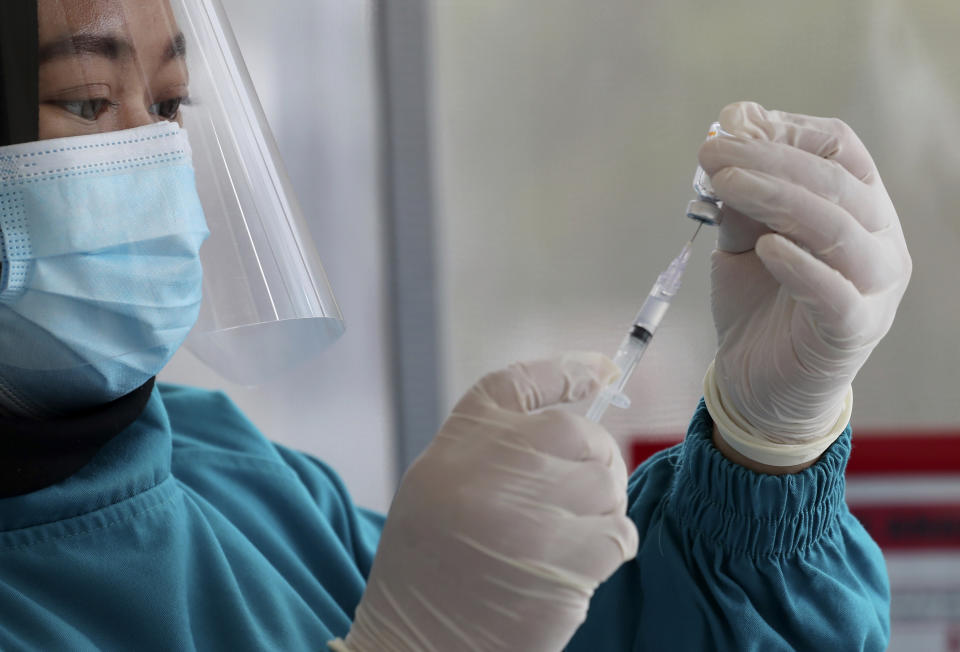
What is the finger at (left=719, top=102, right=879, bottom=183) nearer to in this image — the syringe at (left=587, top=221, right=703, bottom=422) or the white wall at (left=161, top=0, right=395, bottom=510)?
the syringe at (left=587, top=221, right=703, bottom=422)

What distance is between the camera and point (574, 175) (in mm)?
1754

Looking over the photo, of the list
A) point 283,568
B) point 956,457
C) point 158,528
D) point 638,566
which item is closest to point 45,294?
point 158,528

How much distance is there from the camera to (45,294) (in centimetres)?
85

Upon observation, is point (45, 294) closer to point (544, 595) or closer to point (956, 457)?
point (544, 595)

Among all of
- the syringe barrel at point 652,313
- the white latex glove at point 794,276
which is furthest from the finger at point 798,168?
the syringe barrel at point 652,313

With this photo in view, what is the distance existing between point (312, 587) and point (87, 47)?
72 cm

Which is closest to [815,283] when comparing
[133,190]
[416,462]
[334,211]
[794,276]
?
[794,276]

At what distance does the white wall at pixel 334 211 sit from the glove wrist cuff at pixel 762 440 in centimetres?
102

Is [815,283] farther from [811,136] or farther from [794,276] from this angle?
[811,136]

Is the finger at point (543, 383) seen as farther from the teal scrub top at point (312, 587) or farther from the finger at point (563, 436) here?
the teal scrub top at point (312, 587)

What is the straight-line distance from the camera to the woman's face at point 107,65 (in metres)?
0.84

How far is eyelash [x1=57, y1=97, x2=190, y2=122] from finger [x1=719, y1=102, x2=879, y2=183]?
60 centimetres

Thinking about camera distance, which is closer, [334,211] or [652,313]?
[652,313]

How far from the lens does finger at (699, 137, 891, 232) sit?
815 millimetres
